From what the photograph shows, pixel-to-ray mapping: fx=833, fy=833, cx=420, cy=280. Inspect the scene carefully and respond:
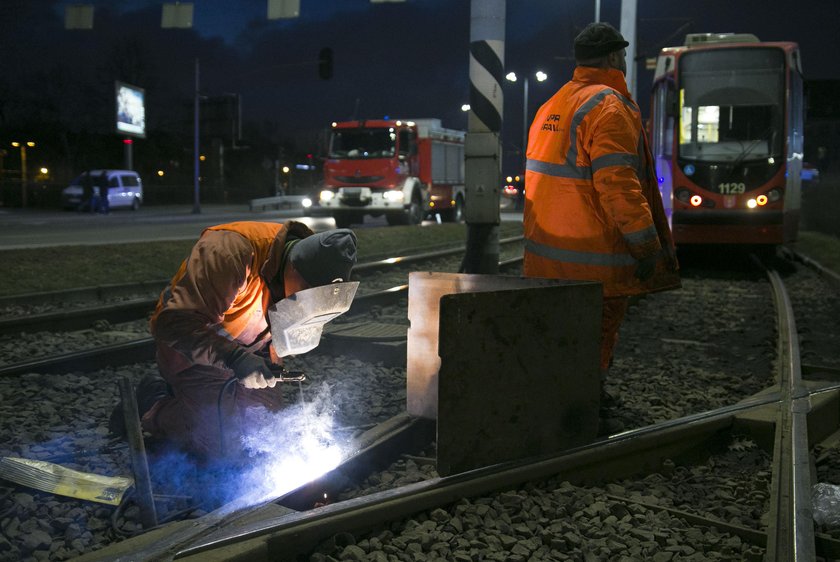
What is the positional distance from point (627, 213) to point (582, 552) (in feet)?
5.98

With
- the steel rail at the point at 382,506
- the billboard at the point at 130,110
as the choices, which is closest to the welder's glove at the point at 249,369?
the steel rail at the point at 382,506

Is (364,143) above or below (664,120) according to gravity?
above

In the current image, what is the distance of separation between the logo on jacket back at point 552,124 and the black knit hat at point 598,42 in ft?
1.14

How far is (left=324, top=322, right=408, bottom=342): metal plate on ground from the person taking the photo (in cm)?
632

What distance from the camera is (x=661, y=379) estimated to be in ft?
18.7

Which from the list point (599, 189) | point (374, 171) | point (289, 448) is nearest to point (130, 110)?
point (374, 171)

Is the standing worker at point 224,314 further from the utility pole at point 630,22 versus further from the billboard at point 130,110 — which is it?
the billboard at point 130,110

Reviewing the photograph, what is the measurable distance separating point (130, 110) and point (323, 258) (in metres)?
41.3

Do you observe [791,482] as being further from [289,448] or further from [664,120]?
[664,120]

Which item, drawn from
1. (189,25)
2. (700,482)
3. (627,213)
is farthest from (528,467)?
(189,25)

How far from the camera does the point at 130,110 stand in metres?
41.4

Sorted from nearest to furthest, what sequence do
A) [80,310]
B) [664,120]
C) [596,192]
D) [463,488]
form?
[463,488], [596,192], [80,310], [664,120]

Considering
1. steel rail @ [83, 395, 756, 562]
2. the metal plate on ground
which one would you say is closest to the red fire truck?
the metal plate on ground

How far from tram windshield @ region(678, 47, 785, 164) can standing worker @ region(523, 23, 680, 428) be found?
885cm
